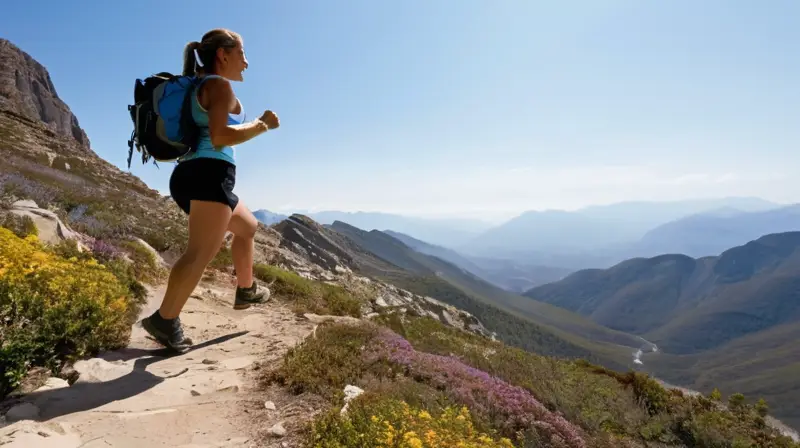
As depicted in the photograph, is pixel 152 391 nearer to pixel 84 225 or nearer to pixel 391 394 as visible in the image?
pixel 391 394

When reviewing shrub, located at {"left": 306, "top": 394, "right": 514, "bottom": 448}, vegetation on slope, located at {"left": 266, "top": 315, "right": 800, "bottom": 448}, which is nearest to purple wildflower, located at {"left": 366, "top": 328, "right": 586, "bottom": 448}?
vegetation on slope, located at {"left": 266, "top": 315, "right": 800, "bottom": 448}

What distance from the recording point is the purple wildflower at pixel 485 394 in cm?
543

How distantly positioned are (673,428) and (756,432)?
119 inches

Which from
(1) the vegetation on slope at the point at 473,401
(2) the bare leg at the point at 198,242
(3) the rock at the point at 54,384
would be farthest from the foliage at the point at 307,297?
(3) the rock at the point at 54,384

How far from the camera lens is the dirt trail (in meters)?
3.38

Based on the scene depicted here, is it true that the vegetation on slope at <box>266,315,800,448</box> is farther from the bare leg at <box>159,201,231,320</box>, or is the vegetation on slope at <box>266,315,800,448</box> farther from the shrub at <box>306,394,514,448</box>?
the bare leg at <box>159,201,231,320</box>

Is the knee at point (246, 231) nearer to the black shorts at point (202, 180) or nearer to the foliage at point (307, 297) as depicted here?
the black shorts at point (202, 180)

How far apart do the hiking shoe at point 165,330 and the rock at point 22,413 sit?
1.63 meters

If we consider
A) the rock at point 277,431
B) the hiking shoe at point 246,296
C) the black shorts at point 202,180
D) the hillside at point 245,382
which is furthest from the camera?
the hiking shoe at point 246,296

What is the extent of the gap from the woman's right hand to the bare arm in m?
0.33

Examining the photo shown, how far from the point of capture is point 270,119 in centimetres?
477

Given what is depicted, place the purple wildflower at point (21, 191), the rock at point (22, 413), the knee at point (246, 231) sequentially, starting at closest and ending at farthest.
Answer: the rock at point (22, 413)
the knee at point (246, 231)
the purple wildflower at point (21, 191)

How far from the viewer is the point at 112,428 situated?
138 inches

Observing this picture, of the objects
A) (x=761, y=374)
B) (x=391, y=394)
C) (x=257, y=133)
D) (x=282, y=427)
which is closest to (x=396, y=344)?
(x=391, y=394)
